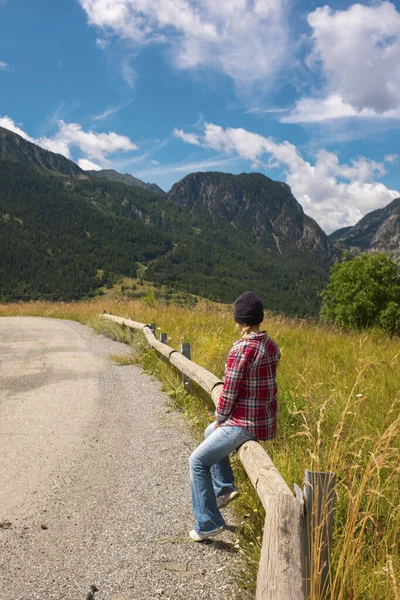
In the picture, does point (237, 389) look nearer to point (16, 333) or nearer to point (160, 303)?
point (16, 333)

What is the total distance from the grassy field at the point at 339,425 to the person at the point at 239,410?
0.24m

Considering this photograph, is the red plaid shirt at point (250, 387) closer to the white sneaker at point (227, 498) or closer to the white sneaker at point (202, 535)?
the white sneaker at point (227, 498)

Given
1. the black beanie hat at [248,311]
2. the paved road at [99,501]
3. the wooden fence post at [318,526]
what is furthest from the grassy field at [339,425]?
the black beanie hat at [248,311]

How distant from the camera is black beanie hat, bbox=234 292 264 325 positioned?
3.19m

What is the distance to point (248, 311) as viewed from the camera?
3193 mm

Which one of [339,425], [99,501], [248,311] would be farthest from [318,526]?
[99,501]

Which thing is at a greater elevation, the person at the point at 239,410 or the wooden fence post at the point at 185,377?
the person at the point at 239,410

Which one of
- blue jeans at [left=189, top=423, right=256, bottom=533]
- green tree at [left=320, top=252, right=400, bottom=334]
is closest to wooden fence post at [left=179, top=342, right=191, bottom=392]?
blue jeans at [left=189, top=423, right=256, bottom=533]

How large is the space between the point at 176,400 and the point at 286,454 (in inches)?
135

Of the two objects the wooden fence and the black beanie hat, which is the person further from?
the wooden fence

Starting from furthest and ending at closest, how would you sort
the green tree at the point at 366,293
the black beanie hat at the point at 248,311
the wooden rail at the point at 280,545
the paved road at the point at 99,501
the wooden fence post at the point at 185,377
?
the green tree at the point at 366,293
the wooden fence post at the point at 185,377
the black beanie hat at the point at 248,311
the paved road at the point at 99,501
the wooden rail at the point at 280,545

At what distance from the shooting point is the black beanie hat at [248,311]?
3188 millimetres

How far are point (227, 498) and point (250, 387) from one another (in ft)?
3.05

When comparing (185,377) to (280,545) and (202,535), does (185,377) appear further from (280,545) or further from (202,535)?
(280,545)
